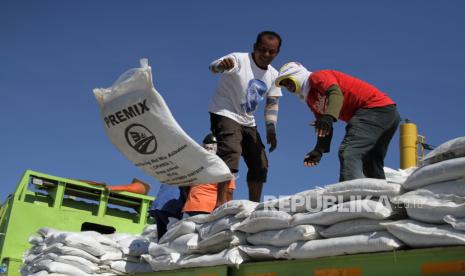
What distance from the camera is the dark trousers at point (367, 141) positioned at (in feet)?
10.6

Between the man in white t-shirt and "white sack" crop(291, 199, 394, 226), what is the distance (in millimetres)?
1244

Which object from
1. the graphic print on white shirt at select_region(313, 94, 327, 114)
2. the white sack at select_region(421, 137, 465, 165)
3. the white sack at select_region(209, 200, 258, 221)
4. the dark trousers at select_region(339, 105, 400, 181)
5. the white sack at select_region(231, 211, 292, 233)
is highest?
the graphic print on white shirt at select_region(313, 94, 327, 114)

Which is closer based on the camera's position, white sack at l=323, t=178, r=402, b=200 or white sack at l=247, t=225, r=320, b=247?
white sack at l=323, t=178, r=402, b=200

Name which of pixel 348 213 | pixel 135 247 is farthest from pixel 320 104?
pixel 135 247

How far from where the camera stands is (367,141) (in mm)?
3346

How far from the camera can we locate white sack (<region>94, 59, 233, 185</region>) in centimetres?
352

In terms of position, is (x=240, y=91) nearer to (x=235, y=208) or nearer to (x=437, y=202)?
(x=235, y=208)

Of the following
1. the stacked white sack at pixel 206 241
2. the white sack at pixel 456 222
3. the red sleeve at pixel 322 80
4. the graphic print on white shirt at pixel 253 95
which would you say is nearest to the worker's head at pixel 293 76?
the red sleeve at pixel 322 80

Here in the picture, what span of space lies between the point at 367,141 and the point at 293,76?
2.07ft

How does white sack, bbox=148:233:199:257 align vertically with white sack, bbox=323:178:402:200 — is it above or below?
below

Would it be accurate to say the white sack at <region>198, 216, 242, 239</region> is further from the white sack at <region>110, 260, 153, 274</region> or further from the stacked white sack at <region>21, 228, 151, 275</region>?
the stacked white sack at <region>21, 228, 151, 275</region>

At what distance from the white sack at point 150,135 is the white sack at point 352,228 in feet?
3.61

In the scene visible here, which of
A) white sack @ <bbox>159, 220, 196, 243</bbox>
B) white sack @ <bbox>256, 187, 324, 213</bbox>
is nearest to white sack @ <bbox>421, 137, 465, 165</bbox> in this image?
white sack @ <bbox>256, 187, 324, 213</bbox>

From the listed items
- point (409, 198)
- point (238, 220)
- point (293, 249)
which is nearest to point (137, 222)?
point (238, 220)
